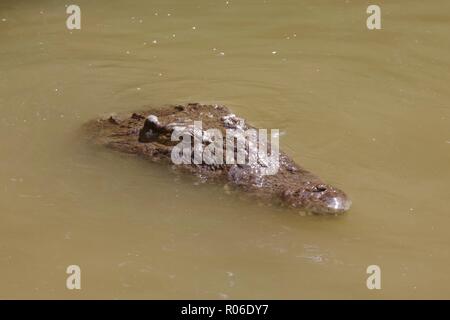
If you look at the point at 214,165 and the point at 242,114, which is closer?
the point at 214,165

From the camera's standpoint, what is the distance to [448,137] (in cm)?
657

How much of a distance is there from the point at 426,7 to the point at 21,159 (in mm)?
5693

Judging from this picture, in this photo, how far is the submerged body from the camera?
530cm

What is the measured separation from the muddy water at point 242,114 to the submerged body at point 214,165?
4.2 inches

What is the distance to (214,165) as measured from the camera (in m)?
5.72

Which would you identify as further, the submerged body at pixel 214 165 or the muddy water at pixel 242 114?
the submerged body at pixel 214 165

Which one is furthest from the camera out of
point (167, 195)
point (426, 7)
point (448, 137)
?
point (426, 7)

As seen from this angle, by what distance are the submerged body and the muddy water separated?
0.35 ft

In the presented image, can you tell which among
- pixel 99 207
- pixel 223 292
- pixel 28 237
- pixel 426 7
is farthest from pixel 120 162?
pixel 426 7

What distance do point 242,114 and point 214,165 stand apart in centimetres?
148

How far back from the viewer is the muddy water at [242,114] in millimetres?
4883

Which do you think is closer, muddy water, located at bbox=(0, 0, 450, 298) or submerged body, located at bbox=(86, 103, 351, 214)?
muddy water, located at bbox=(0, 0, 450, 298)

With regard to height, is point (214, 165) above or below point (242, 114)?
below
